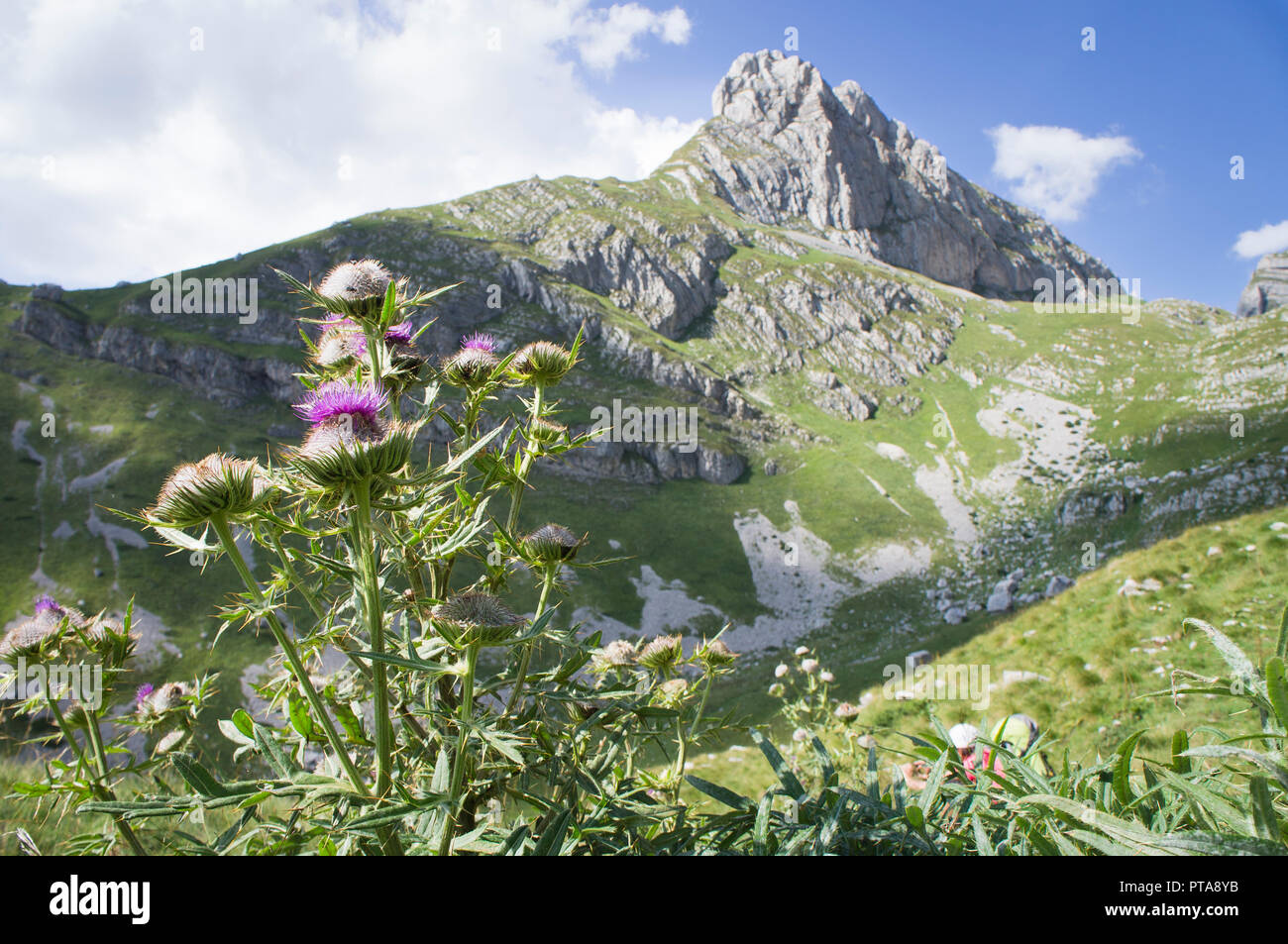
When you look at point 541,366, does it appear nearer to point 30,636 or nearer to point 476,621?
point 476,621

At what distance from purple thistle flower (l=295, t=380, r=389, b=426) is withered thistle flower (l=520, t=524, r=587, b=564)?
0.92 metres

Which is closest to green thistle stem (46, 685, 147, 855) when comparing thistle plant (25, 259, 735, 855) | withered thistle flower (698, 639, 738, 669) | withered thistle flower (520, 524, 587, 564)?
thistle plant (25, 259, 735, 855)

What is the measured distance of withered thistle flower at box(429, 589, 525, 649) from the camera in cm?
204

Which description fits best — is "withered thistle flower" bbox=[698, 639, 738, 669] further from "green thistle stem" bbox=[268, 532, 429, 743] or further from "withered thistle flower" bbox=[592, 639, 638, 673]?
"green thistle stem" bbox=[268, 532, 429, 743]

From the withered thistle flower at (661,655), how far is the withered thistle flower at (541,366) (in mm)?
1792

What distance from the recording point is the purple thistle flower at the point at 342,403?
2.20 metres

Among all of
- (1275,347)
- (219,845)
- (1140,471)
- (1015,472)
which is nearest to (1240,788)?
(219,845)

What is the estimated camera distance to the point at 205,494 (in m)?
2.11

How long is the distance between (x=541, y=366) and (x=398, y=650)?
1914 mm

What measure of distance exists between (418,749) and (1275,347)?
12280cm

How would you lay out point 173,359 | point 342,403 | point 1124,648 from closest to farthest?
1. point 342,403
2. point 1124,648
3. point 173,359

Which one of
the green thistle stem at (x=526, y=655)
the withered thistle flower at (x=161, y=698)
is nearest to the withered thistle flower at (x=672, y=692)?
the green thistle stem at (x=526, y=655)

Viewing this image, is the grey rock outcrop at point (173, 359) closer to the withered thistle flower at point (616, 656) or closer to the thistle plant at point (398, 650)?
the withered thistle flower at point (616, 656)

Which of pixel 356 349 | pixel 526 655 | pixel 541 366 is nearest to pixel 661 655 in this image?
pixel 526 655
